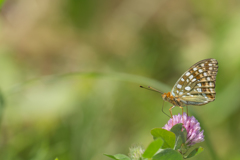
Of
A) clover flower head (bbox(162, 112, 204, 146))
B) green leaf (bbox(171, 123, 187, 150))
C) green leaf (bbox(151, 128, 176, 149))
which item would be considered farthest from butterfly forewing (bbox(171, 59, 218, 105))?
green leaf (bbox(151, 128, 176, 149))

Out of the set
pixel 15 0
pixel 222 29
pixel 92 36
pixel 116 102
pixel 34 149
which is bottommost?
pixel 34 149

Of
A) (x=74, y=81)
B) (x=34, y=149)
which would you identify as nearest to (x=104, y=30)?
(x=74, y=81)

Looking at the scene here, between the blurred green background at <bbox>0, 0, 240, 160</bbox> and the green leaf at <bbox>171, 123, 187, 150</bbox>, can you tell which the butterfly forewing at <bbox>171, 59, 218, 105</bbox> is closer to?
the blurred green background at <bbox>0, 0, 240, 160</bbox>

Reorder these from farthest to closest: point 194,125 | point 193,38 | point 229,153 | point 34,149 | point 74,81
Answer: point 193,38
point 74,81
point 229,153
point 34,149
point 194,125

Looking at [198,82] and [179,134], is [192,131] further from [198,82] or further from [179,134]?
[198,82]

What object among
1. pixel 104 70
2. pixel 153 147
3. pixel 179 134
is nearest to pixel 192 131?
pixel 179 134

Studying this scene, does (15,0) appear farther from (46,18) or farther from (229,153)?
(229,153)

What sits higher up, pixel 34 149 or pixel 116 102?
pixel 116 102

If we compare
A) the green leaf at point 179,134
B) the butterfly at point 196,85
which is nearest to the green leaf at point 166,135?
the green leaf at point 179,134
